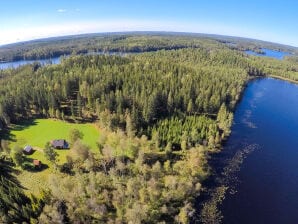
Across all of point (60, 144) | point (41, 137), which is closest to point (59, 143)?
point (60, 144)

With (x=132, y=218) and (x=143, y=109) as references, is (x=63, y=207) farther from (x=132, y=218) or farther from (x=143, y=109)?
Answer: (x=143, y=109)

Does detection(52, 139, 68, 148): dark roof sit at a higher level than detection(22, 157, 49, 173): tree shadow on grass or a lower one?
higher

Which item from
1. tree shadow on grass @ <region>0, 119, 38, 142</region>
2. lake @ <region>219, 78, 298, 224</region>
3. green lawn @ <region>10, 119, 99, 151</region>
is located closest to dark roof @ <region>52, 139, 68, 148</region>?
green lawn @ <region>10, 119, 99, 151</region>

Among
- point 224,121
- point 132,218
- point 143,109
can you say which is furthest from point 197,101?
point 132,218

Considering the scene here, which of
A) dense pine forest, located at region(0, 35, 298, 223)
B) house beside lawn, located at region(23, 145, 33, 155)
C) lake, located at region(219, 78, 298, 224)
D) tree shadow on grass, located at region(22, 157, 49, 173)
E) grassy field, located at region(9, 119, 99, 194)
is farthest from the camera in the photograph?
house beside lawn, located at region(23, 145, 33, 155)

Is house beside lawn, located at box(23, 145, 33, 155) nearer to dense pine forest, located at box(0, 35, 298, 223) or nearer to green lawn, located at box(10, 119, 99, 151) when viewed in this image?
green lawn, located at box(10, 119, 99, 151)

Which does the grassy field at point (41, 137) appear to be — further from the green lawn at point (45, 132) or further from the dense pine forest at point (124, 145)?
the dense pine forest at point (124, 145)

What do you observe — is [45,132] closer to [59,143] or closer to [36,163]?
[59,143]
